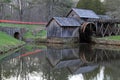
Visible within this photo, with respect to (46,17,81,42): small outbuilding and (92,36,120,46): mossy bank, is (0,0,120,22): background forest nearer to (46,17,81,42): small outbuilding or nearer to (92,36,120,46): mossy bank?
(46,17,81,42): small outbuilding

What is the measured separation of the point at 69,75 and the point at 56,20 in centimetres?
2174

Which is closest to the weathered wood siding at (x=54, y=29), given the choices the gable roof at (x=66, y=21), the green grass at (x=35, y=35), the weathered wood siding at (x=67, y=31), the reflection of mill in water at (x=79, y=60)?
the weathered wood siding at (x=67, y=31)

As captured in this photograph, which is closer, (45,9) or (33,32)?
(33,32)

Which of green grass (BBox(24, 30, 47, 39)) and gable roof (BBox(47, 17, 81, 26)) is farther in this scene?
green grass (BBox(24, 30, 47, 39))

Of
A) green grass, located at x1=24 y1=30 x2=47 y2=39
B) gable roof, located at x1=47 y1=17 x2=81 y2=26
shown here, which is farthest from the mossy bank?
green grass, located at x1=24 y1=30 x2=47 y2=39

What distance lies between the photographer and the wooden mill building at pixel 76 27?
115 feet

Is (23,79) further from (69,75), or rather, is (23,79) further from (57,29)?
(57,29)

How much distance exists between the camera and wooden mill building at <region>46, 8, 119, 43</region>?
1385 inches

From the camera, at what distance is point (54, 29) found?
1407 inches

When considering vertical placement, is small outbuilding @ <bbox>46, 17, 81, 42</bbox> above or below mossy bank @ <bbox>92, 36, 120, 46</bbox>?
above

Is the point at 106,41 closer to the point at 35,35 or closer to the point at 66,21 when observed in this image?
the point at 66,21

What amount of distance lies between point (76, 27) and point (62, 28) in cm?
261

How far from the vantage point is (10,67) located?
15.5 metres

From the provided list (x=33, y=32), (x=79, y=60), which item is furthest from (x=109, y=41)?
(x=79, y=60)
